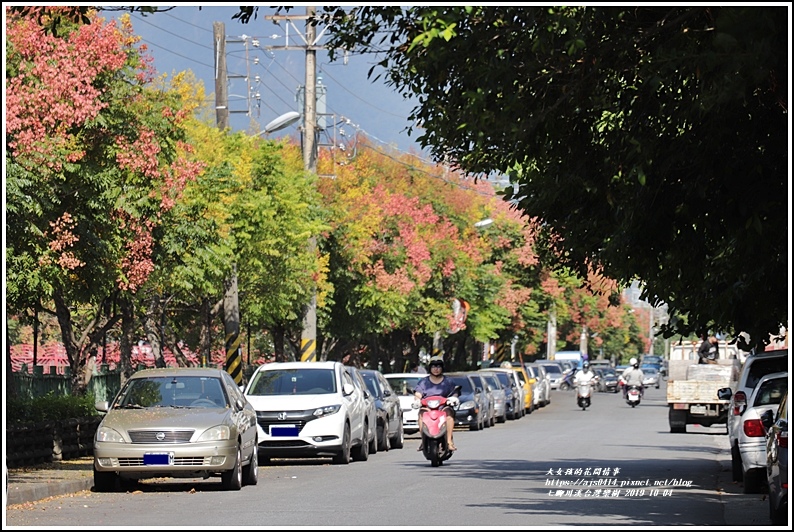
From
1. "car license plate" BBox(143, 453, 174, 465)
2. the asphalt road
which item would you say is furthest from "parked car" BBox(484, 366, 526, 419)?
"car license plate" BBox(143, 453, 174, 465)

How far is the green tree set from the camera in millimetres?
13156

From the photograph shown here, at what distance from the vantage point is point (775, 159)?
15.2 metres

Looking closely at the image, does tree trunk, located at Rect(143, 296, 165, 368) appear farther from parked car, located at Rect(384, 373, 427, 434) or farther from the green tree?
the green tree

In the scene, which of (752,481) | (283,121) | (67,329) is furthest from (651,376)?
(752,481)

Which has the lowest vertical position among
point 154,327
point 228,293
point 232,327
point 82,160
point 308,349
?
point 308,349

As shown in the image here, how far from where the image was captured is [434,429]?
2442cm

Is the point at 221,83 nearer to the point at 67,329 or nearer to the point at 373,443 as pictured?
the point at 67,329

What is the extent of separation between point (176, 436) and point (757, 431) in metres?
6.99

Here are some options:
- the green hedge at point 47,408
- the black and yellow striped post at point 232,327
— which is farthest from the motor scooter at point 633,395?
the green hedge at point 47,408

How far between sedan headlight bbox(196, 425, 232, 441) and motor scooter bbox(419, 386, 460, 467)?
589cm

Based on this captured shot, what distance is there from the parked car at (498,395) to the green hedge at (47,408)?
21.9 metres

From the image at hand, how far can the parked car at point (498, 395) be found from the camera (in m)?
47.4

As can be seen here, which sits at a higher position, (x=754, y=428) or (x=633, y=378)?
(x=633, y=378)

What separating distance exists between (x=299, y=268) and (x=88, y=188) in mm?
17592
